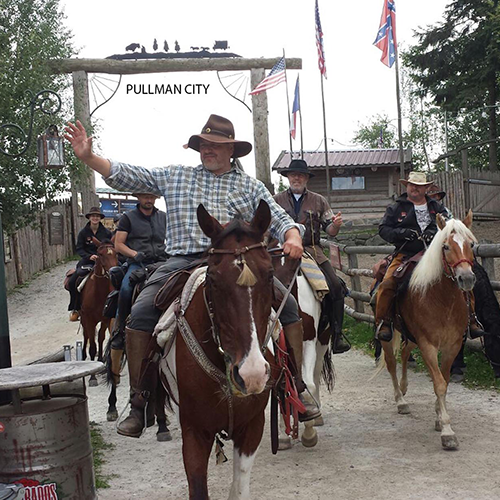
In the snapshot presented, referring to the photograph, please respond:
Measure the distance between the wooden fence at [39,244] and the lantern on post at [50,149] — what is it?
1317 cm

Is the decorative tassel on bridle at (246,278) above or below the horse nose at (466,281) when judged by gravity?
above

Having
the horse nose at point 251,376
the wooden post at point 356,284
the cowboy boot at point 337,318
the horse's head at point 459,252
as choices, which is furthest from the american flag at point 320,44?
the horse nose at point 251,376

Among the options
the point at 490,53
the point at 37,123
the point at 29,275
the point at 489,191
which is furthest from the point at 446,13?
the point at 29,275

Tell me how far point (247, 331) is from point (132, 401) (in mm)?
1340

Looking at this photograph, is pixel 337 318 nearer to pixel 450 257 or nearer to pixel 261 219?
pixel 450 257

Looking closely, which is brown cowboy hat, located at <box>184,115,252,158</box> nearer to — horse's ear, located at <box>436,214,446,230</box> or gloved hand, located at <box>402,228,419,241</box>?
horse's ear, located at <box>436,214,446,230</box>

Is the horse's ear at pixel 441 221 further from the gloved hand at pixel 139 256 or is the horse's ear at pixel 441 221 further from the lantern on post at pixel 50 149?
the lantern on post at pixel 50 149

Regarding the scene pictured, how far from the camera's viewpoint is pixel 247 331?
3078mm

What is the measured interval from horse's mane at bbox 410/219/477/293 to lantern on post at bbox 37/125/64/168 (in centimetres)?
363

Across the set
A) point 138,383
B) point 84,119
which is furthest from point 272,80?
point 138,383

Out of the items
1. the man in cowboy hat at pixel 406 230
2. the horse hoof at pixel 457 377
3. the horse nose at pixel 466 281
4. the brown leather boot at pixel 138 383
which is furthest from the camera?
the horse hoof at pixel 457 377

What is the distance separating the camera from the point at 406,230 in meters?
6.61

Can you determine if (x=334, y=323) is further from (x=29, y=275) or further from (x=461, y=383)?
(x=29, y=275)

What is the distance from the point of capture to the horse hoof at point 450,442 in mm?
5430
